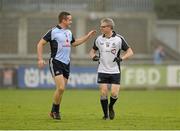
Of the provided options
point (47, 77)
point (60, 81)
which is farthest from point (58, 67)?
point (47, 77)

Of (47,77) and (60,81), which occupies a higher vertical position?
(60,81)

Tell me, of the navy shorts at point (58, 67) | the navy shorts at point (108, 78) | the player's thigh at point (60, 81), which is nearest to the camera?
the player's thigh at point (60, 81)

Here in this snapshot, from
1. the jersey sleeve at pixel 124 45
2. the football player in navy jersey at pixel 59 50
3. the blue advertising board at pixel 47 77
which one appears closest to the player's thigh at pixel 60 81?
the football player in navy jersey at pixel 59 50

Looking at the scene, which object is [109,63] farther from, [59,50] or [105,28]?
[59,50]

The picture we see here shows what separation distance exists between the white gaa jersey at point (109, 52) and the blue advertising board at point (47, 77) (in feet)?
53.6

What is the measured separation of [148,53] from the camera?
43000 millimetres

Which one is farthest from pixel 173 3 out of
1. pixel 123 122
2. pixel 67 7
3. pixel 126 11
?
pixel 123 122

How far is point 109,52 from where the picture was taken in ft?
49.0

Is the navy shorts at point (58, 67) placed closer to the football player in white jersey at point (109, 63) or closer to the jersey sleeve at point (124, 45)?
the football player in white jersey at point (109, 63)

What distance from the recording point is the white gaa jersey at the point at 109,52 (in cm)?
1494

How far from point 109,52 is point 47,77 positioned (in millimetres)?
16600

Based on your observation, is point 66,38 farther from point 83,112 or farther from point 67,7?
point 67,7

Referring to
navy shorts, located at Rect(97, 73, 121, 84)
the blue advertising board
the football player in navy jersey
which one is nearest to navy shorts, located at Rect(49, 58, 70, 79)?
the football player in navy jersey

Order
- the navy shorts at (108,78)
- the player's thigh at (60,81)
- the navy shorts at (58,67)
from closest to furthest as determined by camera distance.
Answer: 1. the player's thigh at (60,81)
2. the navy shorts at (58,67)
3. the navy shorts at (108,78)
